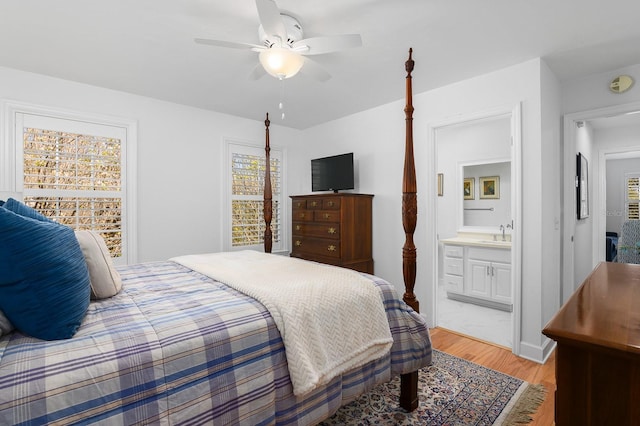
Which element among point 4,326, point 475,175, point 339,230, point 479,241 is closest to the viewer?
point 4,326

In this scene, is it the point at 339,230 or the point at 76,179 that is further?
the point at 339,230

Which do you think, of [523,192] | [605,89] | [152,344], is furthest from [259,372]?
[605,89]

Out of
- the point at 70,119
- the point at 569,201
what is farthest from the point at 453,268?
the point at 70,119

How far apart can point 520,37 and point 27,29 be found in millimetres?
3426

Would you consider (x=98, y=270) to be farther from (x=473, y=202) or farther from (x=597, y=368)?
(x=473, y=202)

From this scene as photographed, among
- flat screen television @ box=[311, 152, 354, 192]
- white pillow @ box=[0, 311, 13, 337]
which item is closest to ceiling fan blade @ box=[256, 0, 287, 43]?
white pillow @ box=[0, 311, 13, 337]

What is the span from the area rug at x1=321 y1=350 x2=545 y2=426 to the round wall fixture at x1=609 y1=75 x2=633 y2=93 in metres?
2.54

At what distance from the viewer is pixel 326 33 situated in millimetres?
2189

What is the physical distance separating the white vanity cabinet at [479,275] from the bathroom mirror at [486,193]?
25.8 inches

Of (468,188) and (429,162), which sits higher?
(429,162)

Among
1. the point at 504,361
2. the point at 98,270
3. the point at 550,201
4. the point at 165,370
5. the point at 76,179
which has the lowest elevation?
the point at 504,361

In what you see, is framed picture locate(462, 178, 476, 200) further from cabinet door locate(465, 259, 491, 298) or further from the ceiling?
the ceiling

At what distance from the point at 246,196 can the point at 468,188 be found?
3.20 meters

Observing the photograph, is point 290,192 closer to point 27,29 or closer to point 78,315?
point 27,29
